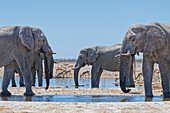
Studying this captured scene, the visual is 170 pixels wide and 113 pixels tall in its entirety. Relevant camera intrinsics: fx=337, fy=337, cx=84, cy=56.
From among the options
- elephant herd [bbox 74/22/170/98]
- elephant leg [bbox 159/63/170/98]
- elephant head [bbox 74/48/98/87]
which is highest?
elephant head [bbox 74/48/98/87]

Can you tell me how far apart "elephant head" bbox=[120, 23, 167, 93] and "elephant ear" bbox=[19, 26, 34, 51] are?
11.9ft

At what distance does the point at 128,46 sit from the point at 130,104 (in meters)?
3.41

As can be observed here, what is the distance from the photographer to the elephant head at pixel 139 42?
1160 centimetres

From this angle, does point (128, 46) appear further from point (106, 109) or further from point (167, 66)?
point (106, 109)

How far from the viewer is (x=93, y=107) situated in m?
8.39

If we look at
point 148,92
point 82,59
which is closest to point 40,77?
point 82,59

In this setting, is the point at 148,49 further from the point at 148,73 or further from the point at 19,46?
A: the point at 19,46

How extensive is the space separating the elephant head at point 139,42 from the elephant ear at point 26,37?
143 inches

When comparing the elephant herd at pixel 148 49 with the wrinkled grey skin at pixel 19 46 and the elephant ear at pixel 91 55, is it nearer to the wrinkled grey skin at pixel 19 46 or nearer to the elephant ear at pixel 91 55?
the wrinkled grey skin at pixel 19 46

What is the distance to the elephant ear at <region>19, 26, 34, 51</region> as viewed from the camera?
505 inches

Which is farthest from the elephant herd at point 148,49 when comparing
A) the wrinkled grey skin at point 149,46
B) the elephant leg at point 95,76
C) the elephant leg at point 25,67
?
the elephant leg at point 95,76

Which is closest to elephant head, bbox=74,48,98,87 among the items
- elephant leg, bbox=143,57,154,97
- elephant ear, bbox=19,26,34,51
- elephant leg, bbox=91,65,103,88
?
elephant leg, bbox=91,65,103,88

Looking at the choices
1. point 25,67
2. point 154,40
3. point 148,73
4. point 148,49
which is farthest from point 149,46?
point 25,67

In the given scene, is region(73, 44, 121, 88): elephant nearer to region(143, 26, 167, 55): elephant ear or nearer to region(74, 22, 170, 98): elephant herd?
region(74, 22, 170, 98): elephant herd
